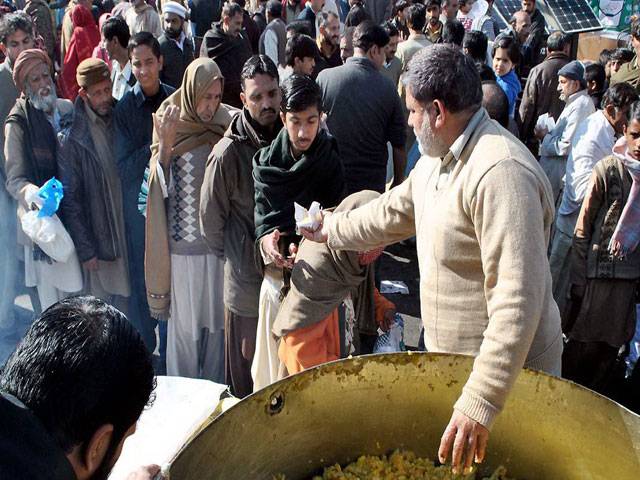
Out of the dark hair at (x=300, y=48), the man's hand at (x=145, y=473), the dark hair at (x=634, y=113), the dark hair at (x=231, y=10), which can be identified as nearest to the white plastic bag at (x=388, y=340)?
the dark hair at (x=634, y=113)

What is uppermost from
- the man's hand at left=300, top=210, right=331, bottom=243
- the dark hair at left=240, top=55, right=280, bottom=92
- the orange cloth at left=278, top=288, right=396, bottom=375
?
the dark hair at left=240, top=55, right=280, bottom=92

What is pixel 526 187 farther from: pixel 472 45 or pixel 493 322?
pixel 472 45

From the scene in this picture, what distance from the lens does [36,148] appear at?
12.9 ft

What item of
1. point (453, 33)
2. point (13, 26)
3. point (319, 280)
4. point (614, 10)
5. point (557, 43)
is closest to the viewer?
point (319, 280)

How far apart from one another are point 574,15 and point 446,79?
9927 millimetres

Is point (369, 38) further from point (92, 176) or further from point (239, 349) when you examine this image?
point (239, 349)

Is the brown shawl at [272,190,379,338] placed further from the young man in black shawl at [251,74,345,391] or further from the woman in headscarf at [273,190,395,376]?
the young man in black shawl at [251,74,345,391]

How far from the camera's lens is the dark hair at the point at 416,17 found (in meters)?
6.38

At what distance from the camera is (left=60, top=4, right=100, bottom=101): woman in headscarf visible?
6609 millimetres

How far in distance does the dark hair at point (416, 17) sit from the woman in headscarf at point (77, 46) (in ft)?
9.55

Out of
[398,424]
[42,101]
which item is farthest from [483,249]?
[42,101]

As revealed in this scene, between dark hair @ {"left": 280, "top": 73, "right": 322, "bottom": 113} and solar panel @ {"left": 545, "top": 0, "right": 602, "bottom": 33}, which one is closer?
dark hair @ {"left": 280, "top": 73, "right": 322, "bottom": 113}

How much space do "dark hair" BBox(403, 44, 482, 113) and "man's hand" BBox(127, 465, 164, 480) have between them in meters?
1.20

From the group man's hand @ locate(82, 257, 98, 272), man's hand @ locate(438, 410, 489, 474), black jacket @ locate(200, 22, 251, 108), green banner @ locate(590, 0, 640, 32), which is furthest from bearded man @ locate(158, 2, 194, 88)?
green banner @ locate(590, 0, 640, 32)
